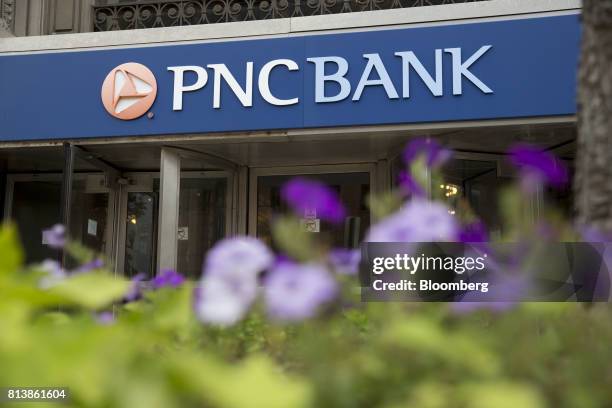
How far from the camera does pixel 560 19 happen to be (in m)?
4.86

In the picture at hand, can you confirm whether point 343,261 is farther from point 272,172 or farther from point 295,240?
point 272,172

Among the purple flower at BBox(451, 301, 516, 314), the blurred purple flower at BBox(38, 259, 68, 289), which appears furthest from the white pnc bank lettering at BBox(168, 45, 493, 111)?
the purple flower at BBox(451, 301, 516, 314)

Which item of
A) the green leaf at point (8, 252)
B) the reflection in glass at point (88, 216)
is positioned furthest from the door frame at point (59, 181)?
the green leaf at point (8, 252)

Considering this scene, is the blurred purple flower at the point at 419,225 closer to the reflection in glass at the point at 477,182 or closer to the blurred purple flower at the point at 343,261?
the blurred purple flower at the point at 343,261

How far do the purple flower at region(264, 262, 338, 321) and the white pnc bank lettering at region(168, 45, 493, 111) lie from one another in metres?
4.25

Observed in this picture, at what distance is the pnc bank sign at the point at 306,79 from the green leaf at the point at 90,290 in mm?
4117

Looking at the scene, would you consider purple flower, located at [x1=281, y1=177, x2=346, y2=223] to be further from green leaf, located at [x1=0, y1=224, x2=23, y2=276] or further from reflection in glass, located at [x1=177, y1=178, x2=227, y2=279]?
reflection in glass, located at [x1=177, y1=178, x2=227, y2=279]

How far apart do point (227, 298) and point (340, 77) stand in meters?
4.32

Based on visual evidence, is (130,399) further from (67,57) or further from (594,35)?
(67,57)

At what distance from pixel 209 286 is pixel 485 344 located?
0.47 metres

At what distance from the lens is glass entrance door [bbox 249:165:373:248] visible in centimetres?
653

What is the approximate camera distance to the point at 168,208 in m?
5.59

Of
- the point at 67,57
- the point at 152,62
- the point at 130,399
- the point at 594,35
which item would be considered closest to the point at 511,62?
the point at 152,62

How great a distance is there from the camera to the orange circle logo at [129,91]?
17.6 feet
